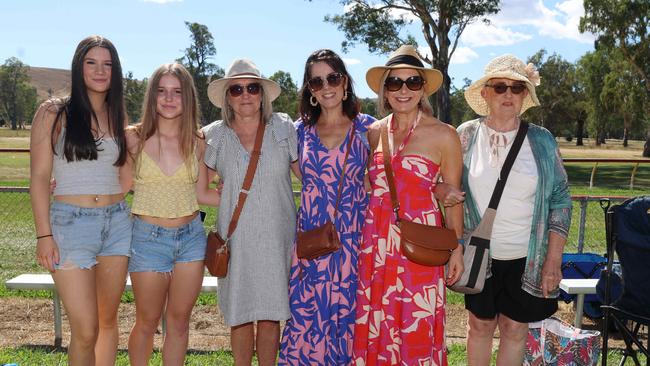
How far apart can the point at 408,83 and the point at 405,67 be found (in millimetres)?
97

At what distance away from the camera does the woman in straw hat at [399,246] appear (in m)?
3.31

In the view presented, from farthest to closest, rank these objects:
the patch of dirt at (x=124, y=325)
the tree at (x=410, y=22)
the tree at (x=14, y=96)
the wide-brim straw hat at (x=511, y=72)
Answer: the tree at (x=14, y=96) → the tree at (x=410, y=22) → the patch of dirt at (x=124, y=325) → the wide-brim straw hat at (x=511, y=72)

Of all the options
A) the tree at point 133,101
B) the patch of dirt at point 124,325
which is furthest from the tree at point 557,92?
the patch of dirt at point 124,325

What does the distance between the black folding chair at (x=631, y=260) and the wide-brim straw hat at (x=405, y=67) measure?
1450 millimetres

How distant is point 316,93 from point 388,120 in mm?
483

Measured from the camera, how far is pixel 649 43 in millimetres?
34062

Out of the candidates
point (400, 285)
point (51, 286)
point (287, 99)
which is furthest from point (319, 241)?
point (287, 99)

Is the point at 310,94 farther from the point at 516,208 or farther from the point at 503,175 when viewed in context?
the point at 516,208

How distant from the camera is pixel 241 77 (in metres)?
3.69

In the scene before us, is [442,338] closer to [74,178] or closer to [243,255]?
[243,255]

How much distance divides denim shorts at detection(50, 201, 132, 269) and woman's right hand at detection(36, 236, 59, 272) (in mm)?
Result: 32

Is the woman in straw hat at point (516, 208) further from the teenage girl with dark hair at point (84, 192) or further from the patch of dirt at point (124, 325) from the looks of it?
the teenage girl with dark hair at point (84, 192)

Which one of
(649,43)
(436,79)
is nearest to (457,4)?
(649,43)

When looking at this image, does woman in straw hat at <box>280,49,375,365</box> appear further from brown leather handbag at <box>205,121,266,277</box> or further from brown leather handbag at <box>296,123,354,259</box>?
brown leather handbag at <box>205,121,266,277</box>
